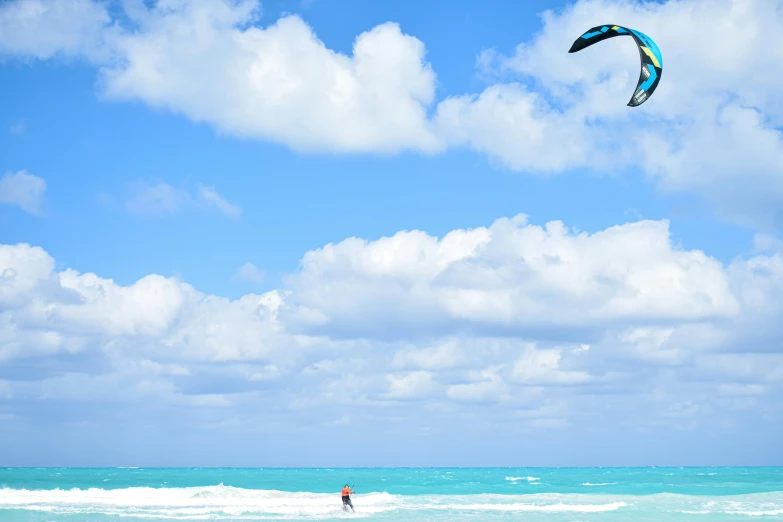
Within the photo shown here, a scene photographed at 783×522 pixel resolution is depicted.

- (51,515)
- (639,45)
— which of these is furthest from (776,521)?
(51,515)

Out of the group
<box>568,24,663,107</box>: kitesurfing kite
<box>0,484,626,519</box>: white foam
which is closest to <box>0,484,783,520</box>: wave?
<box>0,484,626,519</box>: white foam

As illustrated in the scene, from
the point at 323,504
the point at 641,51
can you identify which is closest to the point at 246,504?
the point at 323,504

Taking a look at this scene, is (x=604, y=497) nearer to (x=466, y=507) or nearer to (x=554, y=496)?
(x=554, y=496)

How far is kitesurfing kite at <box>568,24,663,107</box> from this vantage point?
15.8 meters

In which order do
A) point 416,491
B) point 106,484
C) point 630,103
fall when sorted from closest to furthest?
point 630,103
point 416,491
point 106,484

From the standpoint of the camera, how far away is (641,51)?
16.7m

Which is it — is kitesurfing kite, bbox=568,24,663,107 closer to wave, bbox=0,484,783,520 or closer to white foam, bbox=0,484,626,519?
wave, bbox=0,484,783,520

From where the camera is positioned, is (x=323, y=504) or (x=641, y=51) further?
(x=323, y=504)

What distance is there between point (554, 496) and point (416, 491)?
11.7m

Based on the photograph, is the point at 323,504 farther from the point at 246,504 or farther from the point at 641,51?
the point at 641,51

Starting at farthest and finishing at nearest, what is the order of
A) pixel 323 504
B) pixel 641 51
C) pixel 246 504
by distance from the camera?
pixel 323 504 < pixel 246 504 < pixel 641 51

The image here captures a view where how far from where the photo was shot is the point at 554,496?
4272 centimetres

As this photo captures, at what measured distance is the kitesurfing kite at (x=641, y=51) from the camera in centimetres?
1575

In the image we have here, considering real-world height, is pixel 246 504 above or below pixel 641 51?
below
